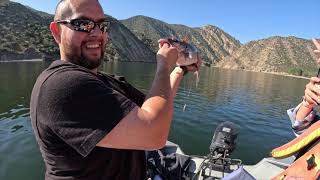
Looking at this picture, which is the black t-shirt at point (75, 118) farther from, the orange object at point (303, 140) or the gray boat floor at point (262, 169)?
the gray boat floor at point (262, 169)

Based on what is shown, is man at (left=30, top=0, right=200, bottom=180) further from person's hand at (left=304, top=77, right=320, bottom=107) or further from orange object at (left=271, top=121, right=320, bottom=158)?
orange object at (left=271, top=121, right=320, bottom=158)

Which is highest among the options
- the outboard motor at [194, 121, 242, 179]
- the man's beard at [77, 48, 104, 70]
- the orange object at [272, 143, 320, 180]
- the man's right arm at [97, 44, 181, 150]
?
the man's beard at [77, 48, 104, 70]

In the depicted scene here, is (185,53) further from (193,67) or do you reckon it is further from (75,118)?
(75,118)

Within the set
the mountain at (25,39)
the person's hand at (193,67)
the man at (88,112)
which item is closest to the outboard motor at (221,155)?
the person's hand at (193,67)

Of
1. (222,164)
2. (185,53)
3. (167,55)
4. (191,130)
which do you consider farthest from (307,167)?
(191,130)

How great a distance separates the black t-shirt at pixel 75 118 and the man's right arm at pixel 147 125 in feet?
0.21

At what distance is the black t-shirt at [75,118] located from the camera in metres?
2.37

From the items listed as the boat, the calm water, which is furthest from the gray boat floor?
the calm water

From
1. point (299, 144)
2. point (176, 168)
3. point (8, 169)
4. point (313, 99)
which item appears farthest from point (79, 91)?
point (8, 169)

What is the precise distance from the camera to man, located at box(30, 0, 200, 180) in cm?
238

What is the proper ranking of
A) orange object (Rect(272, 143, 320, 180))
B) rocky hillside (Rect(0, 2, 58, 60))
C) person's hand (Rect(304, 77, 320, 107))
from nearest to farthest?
1. person's hand (Rect(304, 77, 320, 107))
2. orange object (Rect(272, 143, 320, 180))
3. rocky hillside (Rect(0, 2, 58, 60))

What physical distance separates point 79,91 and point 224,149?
8.95 m

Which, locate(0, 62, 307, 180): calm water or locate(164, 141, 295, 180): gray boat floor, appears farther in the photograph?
locate(0, 62, 307, 180): calm water

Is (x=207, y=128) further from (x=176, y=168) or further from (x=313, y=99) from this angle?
(x=313, y=99)
